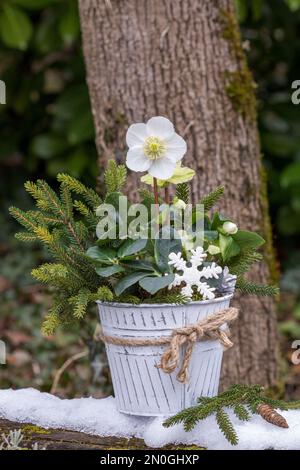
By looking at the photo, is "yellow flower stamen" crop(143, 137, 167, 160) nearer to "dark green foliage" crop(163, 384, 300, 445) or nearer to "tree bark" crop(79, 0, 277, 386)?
"dark green foliage" crop(163, 384, 300, 445)

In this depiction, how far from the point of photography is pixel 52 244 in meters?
1.80

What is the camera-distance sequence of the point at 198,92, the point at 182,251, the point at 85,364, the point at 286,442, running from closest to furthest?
the point at 286,442, the point at 182,251, the point at 198,92, the point at 85,364

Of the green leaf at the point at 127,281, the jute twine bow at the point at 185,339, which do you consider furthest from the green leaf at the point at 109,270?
the jute twine bow at the point at 185,339

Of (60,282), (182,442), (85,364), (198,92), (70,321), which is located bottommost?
(85,364)

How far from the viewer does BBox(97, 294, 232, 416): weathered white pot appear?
5.73 ft

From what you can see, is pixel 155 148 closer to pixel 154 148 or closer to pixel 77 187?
pixel 154 148

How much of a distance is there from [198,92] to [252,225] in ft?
1.62

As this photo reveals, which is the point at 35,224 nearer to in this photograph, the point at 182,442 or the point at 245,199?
the point at 182,442

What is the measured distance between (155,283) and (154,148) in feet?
0.99

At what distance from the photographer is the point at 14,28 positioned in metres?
4.16

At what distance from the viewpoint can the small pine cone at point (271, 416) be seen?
1698 millimetres

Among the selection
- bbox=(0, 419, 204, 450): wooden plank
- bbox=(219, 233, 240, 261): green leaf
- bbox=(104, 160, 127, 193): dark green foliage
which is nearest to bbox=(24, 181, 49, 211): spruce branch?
bbox=(104, 160, 127, 193): dark green foliage

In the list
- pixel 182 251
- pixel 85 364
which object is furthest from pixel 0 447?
pixel 85 364

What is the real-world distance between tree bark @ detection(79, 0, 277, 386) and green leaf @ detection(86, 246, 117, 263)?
2.94ft
